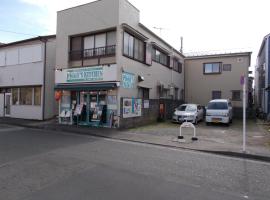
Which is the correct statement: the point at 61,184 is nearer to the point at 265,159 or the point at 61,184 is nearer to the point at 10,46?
the point at 265,159

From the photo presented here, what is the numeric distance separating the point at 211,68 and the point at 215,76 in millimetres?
1065

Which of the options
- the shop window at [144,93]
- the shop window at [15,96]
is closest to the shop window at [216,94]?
the shop window at [144,93]

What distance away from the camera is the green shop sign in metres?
15.3

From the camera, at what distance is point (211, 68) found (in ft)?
87.2

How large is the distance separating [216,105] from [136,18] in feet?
29.2

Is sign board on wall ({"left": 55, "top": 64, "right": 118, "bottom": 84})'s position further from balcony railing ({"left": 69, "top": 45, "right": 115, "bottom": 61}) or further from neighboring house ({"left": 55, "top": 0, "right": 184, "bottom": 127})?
balcony railing ({"left": 69, "top": 45, "right": 115, "bottom": 61})

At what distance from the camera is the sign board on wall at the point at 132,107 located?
14.9 m

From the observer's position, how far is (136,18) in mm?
16891

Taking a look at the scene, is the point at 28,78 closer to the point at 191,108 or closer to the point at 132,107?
the point at 132,107

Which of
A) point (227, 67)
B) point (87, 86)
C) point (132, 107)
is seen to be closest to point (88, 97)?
point (87, 86)

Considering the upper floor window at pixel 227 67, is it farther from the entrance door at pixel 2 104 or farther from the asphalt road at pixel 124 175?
the entrance door at pixel 2 104

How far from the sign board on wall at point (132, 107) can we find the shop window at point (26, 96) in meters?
9.78

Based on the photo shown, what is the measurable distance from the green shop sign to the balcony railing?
39.8 inches

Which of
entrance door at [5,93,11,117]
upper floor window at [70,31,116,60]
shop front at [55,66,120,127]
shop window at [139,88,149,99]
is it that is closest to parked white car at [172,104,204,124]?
shop window at [139,88,149,99]
